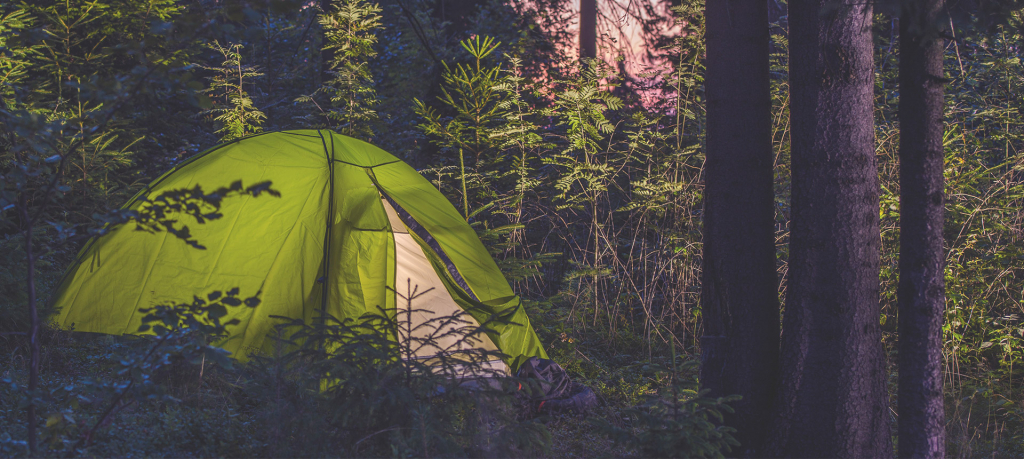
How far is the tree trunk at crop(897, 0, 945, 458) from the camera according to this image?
10.2 ft

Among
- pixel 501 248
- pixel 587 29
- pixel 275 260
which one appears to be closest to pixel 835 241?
pixel 501 248

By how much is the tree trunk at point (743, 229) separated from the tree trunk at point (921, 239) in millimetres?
628

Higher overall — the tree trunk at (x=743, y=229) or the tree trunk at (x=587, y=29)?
the tree trunk at (x=587, y=29)

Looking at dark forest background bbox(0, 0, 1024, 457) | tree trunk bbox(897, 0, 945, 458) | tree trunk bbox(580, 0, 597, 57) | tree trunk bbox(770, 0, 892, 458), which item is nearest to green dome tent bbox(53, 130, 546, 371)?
dark forest background bbox(0, 0, 1024, 457)

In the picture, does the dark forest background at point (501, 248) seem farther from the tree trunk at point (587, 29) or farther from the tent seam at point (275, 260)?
the tree trunk at point (587, 29)

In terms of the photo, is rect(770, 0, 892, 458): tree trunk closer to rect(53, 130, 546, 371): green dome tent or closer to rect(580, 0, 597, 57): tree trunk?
rect(53, 130, 546, 371): green dome tent

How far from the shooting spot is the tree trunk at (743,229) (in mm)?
3508

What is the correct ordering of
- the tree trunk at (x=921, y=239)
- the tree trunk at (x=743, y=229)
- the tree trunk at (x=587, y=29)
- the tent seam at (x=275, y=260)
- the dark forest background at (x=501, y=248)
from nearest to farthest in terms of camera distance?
the dark forest background at (x=501, y=248), the tree trunk at (x=921, y=239), the tree trunk at (x=743, y=229), the tent seam at (x=275, y=260), the tree trunk at (x=587, y=29)

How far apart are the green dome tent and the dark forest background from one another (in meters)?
0.31

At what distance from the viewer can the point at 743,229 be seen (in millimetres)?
3531

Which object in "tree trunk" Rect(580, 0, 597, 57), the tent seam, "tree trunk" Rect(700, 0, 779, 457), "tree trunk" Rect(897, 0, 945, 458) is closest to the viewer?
"tree trunk" Rect(897, 0, 945, 458)

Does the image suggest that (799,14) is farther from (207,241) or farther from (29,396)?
(207,241)

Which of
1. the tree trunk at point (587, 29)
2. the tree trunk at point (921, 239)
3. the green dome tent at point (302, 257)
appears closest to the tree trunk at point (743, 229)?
the tree trunk at point (921, 239)

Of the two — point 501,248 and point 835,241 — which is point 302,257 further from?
point 835,241
